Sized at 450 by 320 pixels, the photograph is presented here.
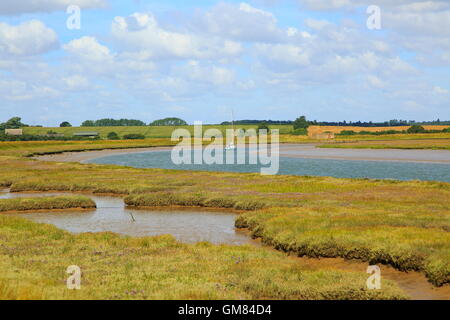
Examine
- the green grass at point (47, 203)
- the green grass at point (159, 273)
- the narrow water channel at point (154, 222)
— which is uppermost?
the green grass at point (159, 273)

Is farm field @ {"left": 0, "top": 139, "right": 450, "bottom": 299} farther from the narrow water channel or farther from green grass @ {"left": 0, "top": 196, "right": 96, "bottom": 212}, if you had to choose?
green grass @ {"left": 0, "top": 196, "right": 96, "bottom": 212}

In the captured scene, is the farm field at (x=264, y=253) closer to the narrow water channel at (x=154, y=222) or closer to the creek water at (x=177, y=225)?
the creek water at (x=177, y=225)

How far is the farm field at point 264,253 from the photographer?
17.9 meters

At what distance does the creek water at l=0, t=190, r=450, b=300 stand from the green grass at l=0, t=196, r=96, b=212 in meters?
1.52

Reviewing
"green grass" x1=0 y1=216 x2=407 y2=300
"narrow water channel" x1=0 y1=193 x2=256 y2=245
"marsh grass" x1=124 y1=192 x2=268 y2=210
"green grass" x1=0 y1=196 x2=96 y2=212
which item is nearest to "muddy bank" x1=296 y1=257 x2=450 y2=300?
"green grass" x1=0 y1=216 x2=407 y2=300

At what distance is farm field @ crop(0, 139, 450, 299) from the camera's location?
58.6 ft

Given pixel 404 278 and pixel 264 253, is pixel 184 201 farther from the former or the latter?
pixel 404 278

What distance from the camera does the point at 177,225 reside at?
121ft

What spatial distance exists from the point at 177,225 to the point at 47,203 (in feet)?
50.1

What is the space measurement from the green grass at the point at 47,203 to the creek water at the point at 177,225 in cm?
152

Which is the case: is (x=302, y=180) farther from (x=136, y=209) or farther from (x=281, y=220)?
(x=281, y=220)

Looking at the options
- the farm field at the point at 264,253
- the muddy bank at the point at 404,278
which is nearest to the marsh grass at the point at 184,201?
the farm field at the point at 264,253

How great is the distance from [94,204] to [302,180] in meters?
24.0

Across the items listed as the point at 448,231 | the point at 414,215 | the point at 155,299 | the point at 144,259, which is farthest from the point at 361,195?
the point at 155,299
